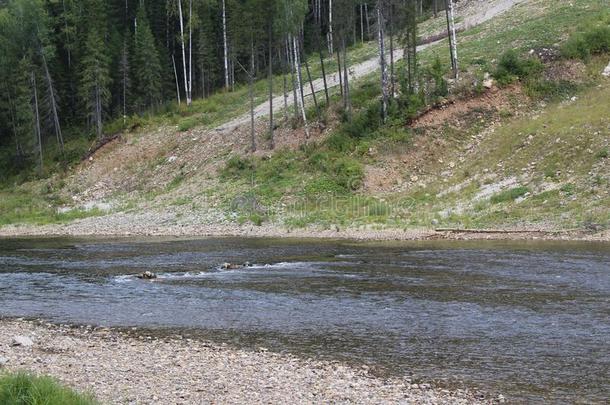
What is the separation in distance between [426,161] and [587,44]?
15677 mm

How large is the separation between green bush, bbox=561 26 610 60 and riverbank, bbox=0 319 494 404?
41.3 m

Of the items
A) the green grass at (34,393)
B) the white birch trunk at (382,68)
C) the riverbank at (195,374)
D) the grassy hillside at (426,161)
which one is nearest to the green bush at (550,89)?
the grassy hillside at (426,161)

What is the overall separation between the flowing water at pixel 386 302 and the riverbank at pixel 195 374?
81cm

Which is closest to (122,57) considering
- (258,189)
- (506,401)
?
(258,189)

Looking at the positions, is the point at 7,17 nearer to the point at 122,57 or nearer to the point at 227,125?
the point at 122,57

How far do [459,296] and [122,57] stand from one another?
210 feet

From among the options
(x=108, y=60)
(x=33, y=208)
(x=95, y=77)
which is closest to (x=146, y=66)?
(x=108, y=60)

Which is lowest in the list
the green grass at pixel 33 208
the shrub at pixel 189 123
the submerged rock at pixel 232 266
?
the green grass at pixel 33 208

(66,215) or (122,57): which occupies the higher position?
(122,57)

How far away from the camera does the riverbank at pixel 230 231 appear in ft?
102

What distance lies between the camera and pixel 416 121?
46.6 metres

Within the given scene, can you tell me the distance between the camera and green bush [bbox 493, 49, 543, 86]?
155ft

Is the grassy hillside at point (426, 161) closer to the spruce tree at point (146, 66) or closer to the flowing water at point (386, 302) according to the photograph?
the flowing water at point (386, 302)

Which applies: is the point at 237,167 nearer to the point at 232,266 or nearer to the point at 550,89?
the point at 550,89
